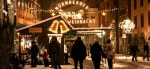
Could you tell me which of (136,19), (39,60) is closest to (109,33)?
(136,19)

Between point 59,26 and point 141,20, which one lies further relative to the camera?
point 141,20

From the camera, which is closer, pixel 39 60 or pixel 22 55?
pixel 22 55

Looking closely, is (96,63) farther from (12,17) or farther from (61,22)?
(61,22)

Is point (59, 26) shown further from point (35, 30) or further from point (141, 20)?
point (141, 20)

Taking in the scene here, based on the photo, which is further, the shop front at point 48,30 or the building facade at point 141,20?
the building facade at point 141,20

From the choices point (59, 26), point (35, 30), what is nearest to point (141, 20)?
point (59, 26)

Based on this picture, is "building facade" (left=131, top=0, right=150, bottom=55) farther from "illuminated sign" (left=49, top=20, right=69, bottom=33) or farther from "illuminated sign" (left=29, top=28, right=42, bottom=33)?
"illuminated sign" (left=29, top=28, right=42, bottom=33)

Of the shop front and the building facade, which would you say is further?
the building facade

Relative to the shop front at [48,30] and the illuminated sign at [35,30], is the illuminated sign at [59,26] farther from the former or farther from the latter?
the illuminated sign at [35,30]

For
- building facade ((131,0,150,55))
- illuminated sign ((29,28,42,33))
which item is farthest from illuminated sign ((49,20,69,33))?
building facade ((131,0,150,55))

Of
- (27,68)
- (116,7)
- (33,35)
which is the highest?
(116,7)

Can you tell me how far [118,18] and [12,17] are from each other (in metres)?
46.0

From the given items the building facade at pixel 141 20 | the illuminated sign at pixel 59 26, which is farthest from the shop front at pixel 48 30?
the building facade at pixel 141 20

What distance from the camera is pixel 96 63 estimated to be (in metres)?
20.4
